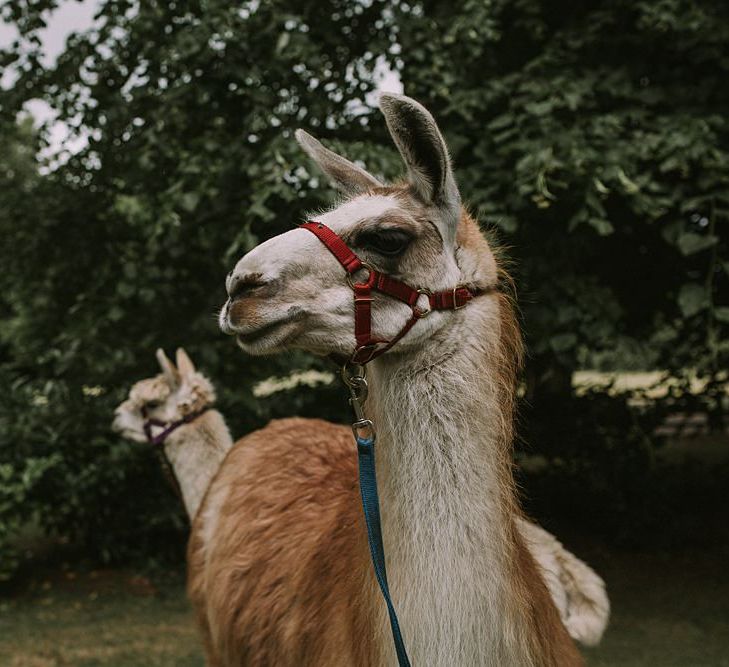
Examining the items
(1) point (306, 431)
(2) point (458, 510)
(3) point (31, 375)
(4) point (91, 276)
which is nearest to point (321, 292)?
(2) point (458, 510)

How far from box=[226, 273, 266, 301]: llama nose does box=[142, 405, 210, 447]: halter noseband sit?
2912mm

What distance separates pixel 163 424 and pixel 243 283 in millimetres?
3099

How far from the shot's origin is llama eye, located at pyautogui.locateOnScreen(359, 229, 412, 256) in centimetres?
183

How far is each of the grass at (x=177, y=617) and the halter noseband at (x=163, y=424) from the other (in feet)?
5.29

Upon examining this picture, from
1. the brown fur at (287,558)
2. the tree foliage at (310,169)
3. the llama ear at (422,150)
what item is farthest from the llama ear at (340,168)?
the tree foliage at (310,169)

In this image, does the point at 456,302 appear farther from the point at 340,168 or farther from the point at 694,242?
the point at 694,242

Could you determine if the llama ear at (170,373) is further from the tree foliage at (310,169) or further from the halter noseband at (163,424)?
the tree foliage at (310,169)

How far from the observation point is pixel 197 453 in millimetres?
4391

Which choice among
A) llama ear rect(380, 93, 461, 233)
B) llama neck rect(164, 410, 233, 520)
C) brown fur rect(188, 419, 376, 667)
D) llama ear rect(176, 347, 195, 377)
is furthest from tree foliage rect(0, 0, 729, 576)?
llama ear rect(380, 93, 461, 233)

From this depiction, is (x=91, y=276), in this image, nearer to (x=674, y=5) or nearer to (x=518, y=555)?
(x=674, y=5)

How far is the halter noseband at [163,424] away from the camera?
4.54 metres

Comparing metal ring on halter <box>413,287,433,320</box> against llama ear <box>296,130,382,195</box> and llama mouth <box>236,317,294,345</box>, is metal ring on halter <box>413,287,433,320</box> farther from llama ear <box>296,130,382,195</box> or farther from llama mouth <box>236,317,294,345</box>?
llama ear <box>296,130,382,195</box>

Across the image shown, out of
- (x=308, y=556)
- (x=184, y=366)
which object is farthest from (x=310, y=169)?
(x=308, y=556)

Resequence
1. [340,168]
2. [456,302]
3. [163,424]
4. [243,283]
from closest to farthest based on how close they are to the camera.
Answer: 1. [243,283]
2. [456,302]
3. [340,168]
4. [163,424]
